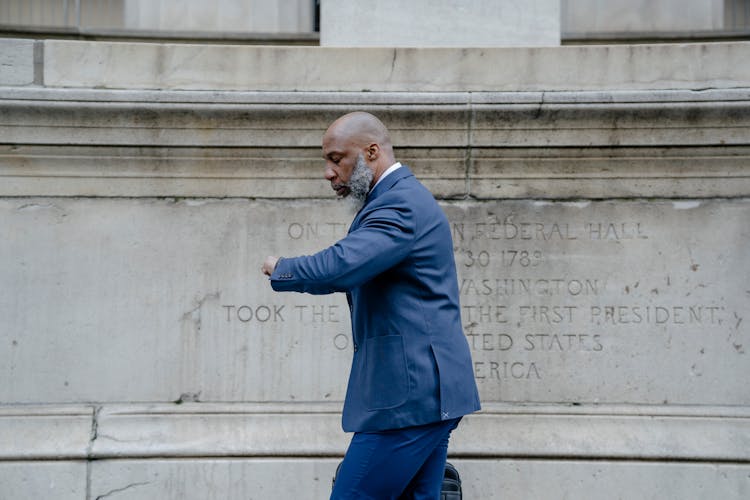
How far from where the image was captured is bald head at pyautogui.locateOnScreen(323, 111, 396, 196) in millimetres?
3242

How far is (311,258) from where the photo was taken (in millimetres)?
3039

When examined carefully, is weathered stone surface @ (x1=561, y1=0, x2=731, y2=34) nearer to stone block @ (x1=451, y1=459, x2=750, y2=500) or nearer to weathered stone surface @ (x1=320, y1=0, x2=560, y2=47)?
weathered stone surface @ (x1=320, y1=0, x2=560, y2=47)

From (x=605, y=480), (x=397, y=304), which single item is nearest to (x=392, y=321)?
(x=397, y=304)

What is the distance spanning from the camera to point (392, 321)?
3107mm

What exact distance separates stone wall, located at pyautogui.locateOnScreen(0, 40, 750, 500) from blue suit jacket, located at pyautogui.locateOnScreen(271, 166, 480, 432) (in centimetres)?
153

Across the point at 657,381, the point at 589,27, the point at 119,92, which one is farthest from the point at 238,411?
the point at 589,27

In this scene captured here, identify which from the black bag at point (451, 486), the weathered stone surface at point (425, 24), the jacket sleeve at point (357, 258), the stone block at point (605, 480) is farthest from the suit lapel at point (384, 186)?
the weathered stone surface at point (425, 24)

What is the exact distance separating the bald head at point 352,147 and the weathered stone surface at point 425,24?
1.93m

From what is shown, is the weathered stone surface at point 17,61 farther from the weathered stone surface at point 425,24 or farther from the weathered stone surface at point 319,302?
the weathered stone surface at point 425,24

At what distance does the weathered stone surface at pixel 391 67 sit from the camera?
15.9ft

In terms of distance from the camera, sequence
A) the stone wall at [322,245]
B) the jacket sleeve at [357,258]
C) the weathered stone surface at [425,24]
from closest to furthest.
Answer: the jacket sleeve at [357,258] < the stone wall at [322,245] < the weathered stone surface at [425,24]

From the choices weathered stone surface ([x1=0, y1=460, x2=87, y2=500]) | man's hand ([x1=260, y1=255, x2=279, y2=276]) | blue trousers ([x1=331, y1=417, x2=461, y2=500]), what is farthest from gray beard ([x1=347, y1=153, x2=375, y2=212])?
weathered stone surface ([x1=0, y1=460, x2=87, y2=500])

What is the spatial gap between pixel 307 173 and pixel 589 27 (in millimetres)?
2190

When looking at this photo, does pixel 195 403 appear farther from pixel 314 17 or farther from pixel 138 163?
pixel 314 17
